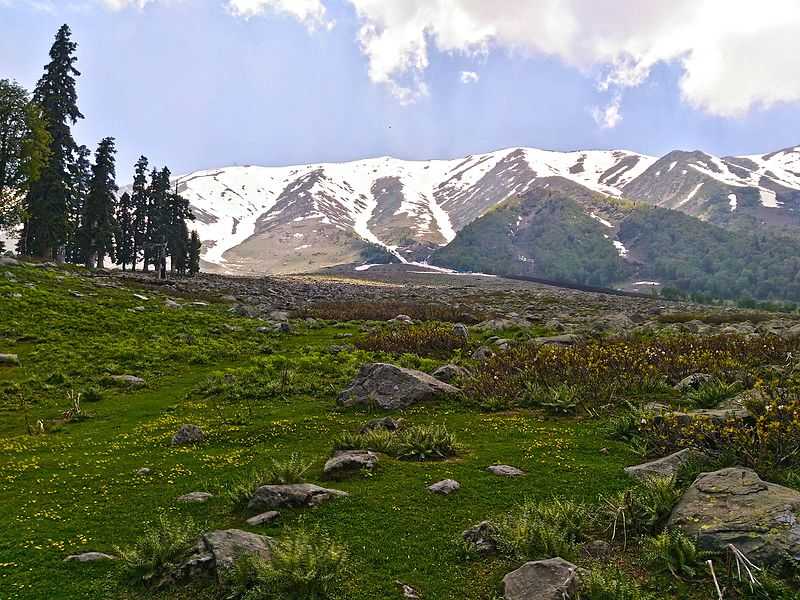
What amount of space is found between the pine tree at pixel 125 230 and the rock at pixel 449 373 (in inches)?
3198

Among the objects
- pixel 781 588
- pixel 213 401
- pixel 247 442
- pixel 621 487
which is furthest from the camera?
pixel 213 401

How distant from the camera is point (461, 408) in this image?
16594mm

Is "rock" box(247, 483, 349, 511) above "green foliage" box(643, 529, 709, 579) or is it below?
below

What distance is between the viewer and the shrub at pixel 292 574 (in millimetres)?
6609

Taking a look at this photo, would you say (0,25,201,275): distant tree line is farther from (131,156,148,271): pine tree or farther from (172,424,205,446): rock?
(172,424,205,446): rock

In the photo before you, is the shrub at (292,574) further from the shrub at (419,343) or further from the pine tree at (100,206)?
the pine tree at (100,206)

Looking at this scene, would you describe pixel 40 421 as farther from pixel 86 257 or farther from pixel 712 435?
pixel 86 257

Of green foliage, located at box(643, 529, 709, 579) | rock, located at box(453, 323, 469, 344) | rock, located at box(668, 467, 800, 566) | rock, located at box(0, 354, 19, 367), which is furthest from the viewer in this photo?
rock, located at box(453, 323, 469, 344)

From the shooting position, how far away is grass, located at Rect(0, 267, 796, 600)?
743 cm

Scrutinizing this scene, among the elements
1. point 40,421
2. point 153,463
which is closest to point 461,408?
point 153,463

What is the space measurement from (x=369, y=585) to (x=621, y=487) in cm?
533

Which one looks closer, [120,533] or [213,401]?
[120,533]

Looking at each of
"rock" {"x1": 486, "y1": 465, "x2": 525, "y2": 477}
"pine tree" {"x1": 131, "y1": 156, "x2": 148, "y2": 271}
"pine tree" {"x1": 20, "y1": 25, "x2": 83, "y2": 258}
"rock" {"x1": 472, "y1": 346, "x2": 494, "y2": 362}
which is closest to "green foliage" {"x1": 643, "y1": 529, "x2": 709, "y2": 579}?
"rock" {"x1": 486, "y1": 465, "x2": 525, "y2": 477}

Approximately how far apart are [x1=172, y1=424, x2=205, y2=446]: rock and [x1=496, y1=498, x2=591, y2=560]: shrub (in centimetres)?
909
